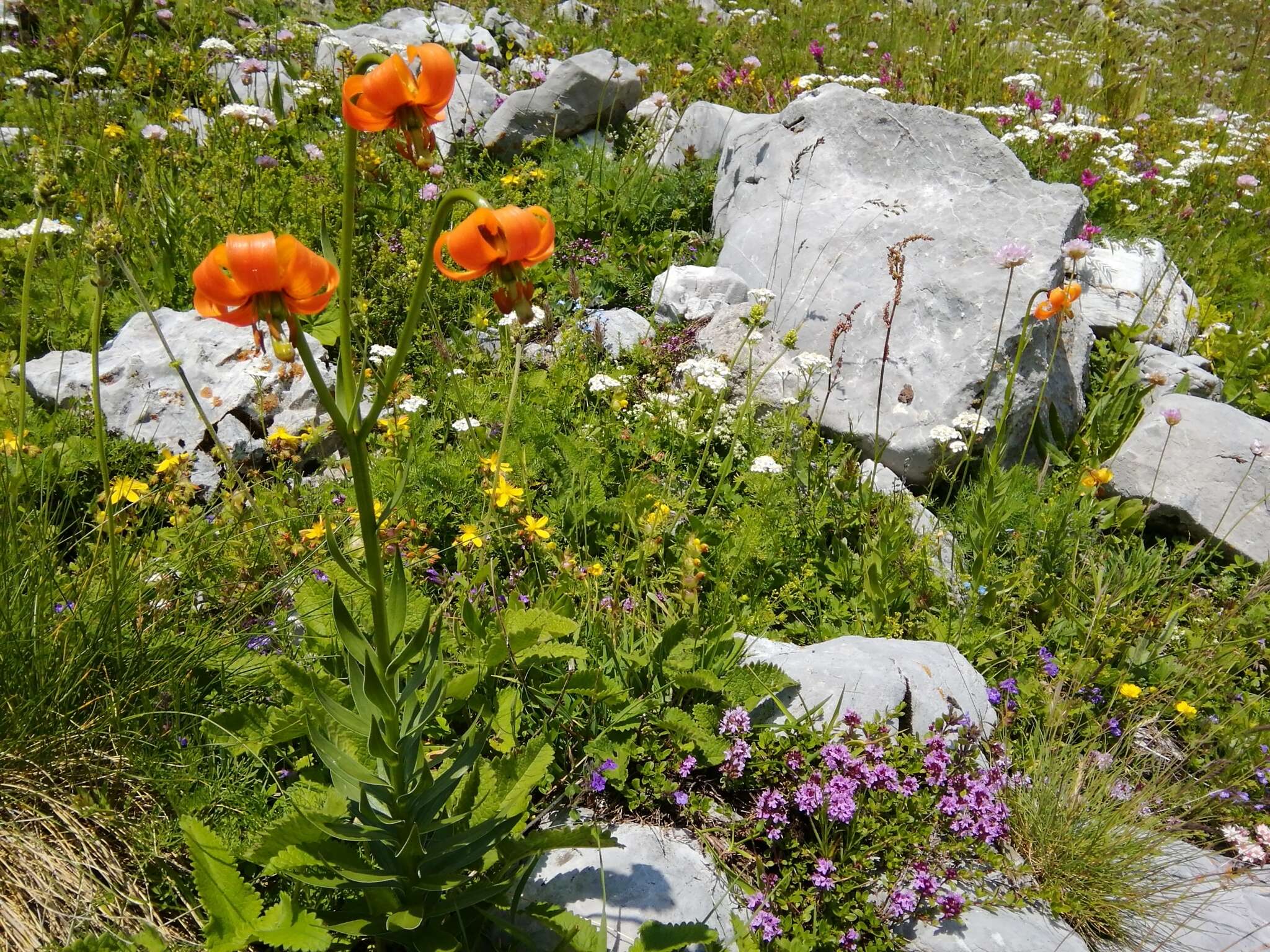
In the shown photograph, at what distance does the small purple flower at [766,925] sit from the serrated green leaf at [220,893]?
3.97 feet

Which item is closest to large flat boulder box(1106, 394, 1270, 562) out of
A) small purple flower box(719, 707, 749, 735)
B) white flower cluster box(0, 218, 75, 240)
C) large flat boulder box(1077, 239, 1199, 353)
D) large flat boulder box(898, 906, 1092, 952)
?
large flat boulder box(1077, 239, 1199, 353)

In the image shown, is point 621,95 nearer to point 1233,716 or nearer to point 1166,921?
point 1233,716

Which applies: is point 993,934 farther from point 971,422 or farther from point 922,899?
point 971,422

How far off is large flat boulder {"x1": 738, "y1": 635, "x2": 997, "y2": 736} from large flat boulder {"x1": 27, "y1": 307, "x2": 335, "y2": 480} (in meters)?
2.30

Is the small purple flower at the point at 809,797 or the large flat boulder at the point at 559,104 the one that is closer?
the small purple flower at the point at 809,797

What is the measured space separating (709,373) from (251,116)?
3.34m

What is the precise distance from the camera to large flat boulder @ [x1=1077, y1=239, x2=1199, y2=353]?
16.1 feet

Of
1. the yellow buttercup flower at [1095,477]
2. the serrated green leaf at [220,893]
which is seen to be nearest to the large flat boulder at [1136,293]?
the yellow buttercup flower at [1095,477]

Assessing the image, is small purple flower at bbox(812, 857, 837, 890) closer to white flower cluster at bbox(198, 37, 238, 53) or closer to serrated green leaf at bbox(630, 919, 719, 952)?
serrated green leaf at bbox(630, 919, 719, 952)

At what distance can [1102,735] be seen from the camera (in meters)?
3.04

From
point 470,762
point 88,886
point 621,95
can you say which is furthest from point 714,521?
point 621,95

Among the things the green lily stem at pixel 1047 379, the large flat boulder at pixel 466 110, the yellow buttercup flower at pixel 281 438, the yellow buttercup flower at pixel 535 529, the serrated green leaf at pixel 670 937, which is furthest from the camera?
the large flat boulder at pixel 466 110

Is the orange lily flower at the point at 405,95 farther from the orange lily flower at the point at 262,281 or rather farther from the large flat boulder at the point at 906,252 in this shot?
the large flat boulder at the point at 906,252

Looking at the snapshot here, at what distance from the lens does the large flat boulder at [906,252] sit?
405 cm
